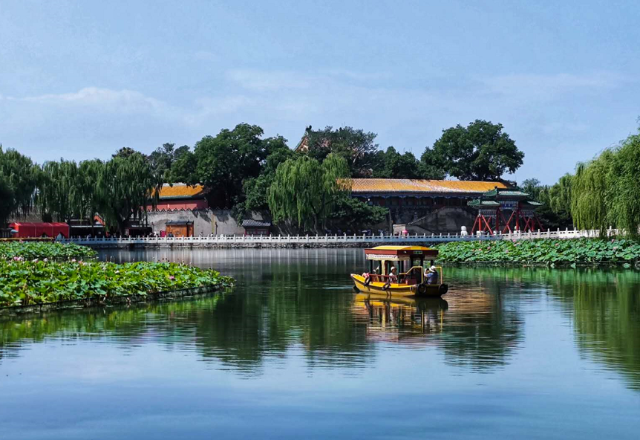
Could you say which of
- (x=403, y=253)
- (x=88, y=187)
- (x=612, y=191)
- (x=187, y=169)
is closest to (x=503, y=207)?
(x=187, y=169)

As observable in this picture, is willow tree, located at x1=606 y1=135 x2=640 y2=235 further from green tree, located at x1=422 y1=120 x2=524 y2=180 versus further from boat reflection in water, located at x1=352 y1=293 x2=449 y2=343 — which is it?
green tree, located at x1=422 y1=120 x2=524 y2=180

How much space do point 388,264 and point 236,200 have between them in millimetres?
49931

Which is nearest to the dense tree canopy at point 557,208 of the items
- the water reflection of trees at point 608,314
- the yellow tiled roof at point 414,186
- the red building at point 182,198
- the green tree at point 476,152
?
the yellow tiled roof at point 414,186

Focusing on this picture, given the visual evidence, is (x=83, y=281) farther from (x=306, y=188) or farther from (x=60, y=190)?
(x=306, y=188)

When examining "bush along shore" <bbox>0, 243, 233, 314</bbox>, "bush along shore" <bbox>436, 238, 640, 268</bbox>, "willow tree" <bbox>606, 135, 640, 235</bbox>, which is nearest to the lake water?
"bush along shore" <bbox>0, 243, 233, 314</bbox>

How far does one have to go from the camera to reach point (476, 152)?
86.6 meters

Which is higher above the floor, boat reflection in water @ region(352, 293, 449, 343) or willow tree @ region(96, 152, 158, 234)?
willow tree @ region(96, 152, 158, 234)

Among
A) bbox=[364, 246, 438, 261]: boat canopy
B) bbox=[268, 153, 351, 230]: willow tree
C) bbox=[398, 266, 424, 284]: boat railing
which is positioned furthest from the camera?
bbox=[268, 153, 351, 230]: willow tree

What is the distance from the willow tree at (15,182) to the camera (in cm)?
5162

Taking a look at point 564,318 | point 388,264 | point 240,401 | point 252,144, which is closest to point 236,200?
point 252,144

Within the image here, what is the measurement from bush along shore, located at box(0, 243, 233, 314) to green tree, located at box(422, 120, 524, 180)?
63856 millimetres

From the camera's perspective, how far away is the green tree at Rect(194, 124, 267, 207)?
71812 mm

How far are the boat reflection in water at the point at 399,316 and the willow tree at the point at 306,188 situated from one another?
40023 mm

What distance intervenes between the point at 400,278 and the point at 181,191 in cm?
5594
